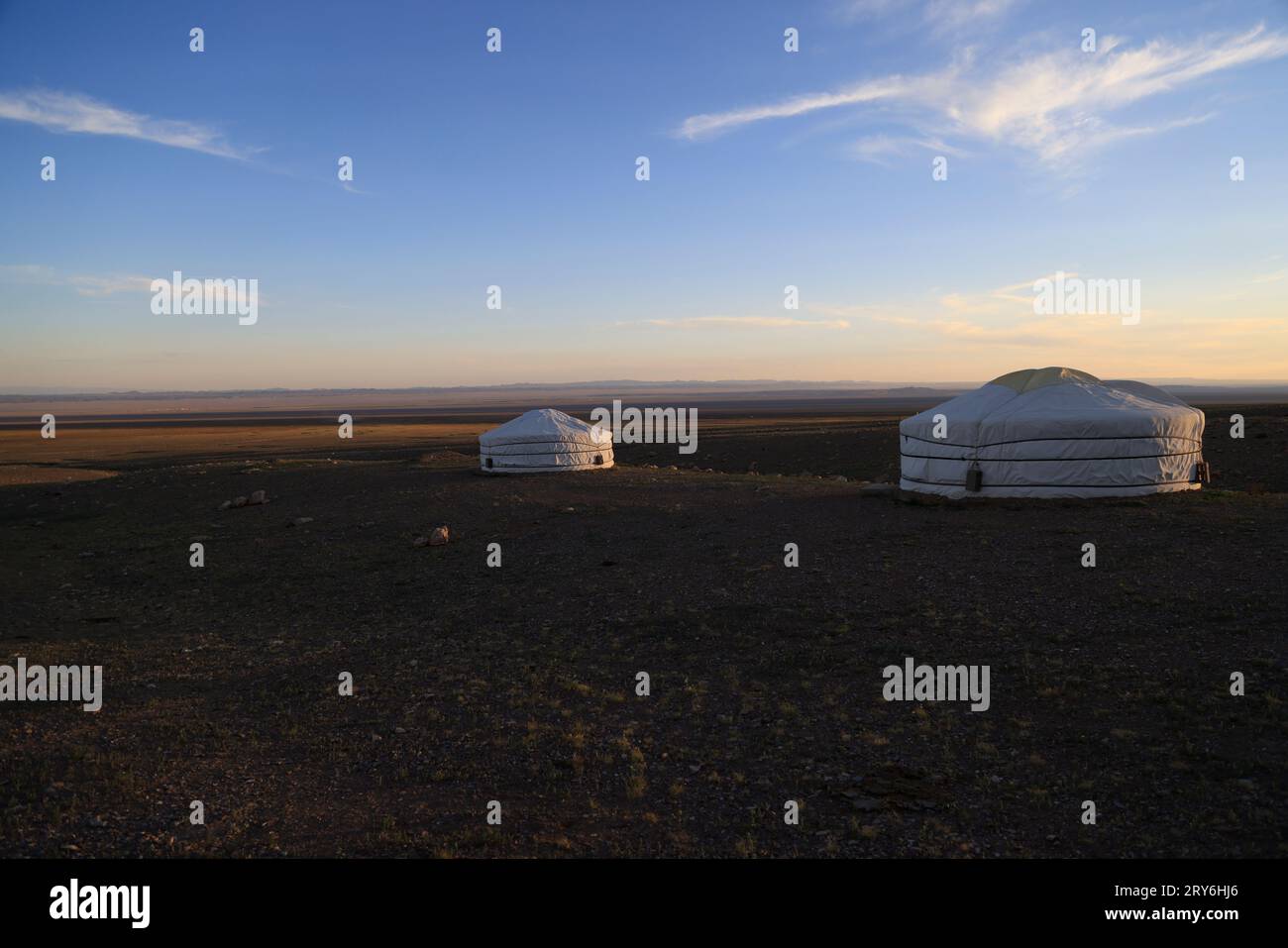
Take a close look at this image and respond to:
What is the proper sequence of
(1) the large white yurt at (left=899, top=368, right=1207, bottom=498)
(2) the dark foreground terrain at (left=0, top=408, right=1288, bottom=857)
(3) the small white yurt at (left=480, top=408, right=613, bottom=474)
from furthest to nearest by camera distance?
(3) the small white yurt at (left=480, top=408, right=613, bottom=474) → (1) the large white yurt at (left=899, top=368, right=1207, bottom=498) → (2) the dark foreground terrain at (left=0, top=408, right=1288, bottom=857)

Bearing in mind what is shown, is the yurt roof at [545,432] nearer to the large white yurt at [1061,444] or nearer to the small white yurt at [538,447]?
the small white yurt at [538,447]

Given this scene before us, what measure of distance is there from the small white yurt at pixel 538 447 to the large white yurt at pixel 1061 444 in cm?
1072

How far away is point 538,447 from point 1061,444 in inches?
548

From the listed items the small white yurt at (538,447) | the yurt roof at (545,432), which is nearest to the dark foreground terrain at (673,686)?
the small white yurt at (538,447)

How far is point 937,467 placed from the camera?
16438 mm

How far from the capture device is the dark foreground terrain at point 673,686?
16.3 feet

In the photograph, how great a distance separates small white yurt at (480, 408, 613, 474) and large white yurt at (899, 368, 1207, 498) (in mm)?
10722

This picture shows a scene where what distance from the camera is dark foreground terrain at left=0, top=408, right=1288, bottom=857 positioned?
16.3ft

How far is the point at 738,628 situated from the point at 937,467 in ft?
29.5

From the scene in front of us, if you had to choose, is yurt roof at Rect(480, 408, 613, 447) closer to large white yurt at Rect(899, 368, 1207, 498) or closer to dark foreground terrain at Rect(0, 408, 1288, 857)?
dark foreground terrain at Rect(0, 408, 1288, 857)

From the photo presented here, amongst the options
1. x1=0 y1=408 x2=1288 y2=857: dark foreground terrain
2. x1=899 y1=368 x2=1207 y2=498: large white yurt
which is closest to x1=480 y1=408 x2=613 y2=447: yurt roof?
x1=0 y1=408 x2=1288 y2=857: dark foreground terrain

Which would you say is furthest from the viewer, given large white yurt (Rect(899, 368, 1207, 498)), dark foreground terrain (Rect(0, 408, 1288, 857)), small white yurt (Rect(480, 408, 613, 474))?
small white yurt (Rect(480, 408, 613, 474))
